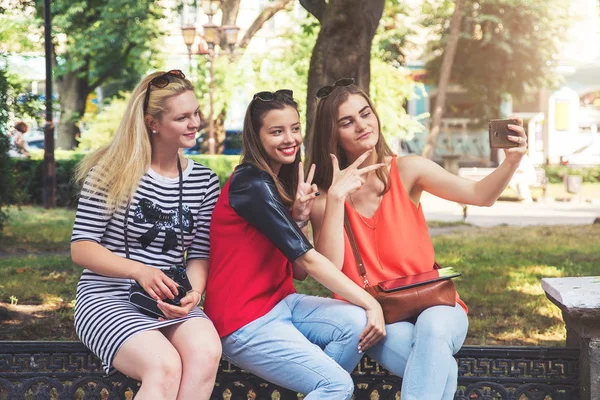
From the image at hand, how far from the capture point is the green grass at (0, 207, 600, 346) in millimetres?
6293

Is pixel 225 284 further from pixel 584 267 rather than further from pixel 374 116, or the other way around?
pixel 584 267

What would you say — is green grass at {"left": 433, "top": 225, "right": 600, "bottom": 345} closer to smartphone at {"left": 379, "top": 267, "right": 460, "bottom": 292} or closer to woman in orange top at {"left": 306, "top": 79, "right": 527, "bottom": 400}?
woman in orange top at {"left": 306, "top": 79, "right": 527, "bottom": 400}

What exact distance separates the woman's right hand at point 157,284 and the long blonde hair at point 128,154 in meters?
0.34

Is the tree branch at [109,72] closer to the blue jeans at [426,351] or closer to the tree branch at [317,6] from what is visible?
the tree branch at [317,6]

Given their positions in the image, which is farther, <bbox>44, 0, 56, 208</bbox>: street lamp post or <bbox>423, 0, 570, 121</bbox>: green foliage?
<bbox>423, 0, 570, 121</bbox>: green foliage

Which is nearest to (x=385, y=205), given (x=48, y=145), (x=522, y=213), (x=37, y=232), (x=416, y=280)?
(x=416, y=280)

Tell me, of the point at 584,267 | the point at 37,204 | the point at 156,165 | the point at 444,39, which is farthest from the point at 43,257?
the point at 444,39

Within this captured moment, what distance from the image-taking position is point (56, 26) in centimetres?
2722

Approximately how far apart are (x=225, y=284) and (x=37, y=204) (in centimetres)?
1575

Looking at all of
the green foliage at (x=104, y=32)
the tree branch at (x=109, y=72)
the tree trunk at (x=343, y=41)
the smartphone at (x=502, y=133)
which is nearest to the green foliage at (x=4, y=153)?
the tree trunk at (x=343, y=41)

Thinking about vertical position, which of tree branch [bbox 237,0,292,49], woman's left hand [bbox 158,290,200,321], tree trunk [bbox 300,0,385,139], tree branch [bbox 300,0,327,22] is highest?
tree branch [bbox 237,0,292,49]

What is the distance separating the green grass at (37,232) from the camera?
1083 centimetres

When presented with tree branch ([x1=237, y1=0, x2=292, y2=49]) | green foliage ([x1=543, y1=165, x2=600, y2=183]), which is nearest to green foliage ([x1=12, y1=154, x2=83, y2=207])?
tree branch ([x1=237, y1=0, x2=292, y2=49])

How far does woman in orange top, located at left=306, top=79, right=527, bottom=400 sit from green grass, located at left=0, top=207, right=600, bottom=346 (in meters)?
2.33
